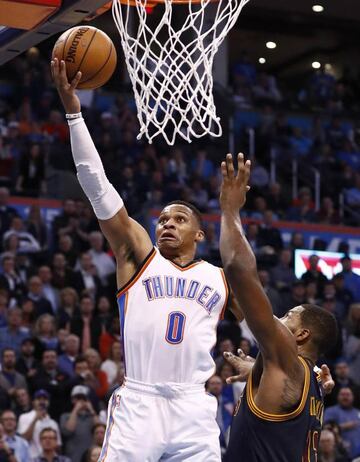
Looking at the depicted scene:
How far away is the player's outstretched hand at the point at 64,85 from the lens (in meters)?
4.99

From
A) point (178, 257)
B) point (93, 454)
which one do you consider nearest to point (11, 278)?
point (93, 454)

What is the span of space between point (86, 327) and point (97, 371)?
2.21 ft

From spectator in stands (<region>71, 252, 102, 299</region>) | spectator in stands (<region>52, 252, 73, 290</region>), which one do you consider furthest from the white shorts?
spectator in stands (<region>71, 252, 102, 299</region>)

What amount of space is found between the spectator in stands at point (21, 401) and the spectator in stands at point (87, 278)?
2.26 metres

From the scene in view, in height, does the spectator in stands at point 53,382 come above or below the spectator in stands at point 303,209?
below

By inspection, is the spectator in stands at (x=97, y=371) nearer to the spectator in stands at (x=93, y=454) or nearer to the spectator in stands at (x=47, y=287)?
the spectator in stands at (x=47, y=287)

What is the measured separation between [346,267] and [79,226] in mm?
3733

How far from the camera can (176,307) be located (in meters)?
5.06

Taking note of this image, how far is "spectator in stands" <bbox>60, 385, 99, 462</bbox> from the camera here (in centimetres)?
923

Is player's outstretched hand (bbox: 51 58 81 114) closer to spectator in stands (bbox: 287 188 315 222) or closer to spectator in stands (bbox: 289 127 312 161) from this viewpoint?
spectator in stands (bbox: 287 188 315 222)

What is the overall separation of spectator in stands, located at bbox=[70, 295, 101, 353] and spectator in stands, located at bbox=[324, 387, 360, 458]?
249 cm

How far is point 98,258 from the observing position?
39.3 feet

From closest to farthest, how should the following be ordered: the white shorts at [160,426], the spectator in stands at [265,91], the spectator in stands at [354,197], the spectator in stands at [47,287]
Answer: the white shorts at [160,426] < the spectator in stands at [47,287] < the spectator in stands at [354,197] < the spectator in stands at [265,91]

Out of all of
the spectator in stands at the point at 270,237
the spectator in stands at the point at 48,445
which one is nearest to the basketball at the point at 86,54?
the spectator in stands at the point at 48,445
